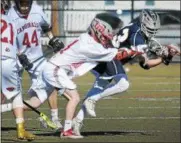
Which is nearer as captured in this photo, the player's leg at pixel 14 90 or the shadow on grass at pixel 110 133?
the player's leg at pixel 14 90

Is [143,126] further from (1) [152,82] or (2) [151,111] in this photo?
(1) [152,82]

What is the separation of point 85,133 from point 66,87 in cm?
81

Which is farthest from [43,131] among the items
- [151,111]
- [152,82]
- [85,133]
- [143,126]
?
[152,82]

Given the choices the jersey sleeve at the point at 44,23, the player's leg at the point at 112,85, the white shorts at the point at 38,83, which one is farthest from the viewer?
the jersey sleeve at the point at 44,23

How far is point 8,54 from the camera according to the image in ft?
32.7

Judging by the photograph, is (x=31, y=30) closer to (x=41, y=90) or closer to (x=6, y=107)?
(x=41, y=90)

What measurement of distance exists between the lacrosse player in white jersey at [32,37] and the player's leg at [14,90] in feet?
3.93

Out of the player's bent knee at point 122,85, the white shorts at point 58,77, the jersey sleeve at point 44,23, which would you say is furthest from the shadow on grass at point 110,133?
the jersey sleeve at point 44,23

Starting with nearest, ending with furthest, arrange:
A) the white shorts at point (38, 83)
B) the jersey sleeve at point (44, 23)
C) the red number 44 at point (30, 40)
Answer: the white shorts at point (38, 83)
the red number 44 at point (30, 40)
the jersey sleeve at point (44, 23)

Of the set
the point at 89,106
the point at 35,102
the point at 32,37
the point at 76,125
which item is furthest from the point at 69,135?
the point at 32,37

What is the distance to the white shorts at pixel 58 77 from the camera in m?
10.5

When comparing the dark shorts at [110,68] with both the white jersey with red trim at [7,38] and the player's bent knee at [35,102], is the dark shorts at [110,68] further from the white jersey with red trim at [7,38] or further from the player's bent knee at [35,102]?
the white jersey with red trim at [7,38]

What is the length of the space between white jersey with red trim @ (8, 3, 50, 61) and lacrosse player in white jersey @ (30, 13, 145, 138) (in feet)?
3.91

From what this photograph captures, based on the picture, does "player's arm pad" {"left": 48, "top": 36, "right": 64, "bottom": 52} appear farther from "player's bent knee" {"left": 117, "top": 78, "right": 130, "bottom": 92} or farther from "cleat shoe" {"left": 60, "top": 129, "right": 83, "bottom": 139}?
"cleat shoe" {"left": 60, "top": 129, "right": 83, "bottom": 139}
